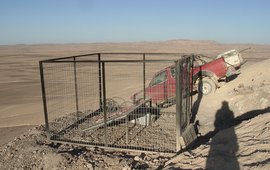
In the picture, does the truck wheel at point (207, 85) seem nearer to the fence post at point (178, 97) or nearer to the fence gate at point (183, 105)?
the fence gate at point (183, 105)

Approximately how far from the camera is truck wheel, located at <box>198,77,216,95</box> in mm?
13656

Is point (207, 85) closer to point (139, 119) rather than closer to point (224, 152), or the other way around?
point (139, 119)

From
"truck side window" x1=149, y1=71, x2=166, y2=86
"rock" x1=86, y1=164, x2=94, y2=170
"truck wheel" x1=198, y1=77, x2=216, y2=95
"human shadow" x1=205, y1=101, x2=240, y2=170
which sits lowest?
"rock" x1=86, y1=164, x2=94, y2=170

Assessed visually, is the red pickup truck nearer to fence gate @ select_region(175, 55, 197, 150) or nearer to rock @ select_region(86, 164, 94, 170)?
fence gate @ select_region(175, 55, 197, 150)

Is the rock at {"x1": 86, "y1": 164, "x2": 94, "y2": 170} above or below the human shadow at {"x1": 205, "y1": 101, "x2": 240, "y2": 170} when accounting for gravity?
below

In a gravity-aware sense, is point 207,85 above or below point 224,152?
above

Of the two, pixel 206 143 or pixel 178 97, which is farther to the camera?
pixel 206 143

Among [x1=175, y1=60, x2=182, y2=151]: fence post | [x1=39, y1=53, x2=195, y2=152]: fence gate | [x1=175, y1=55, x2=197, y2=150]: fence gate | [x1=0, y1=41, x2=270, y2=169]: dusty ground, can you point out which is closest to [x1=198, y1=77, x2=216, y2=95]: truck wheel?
[x1=0, y1=41, x2=270, y2=169]: dusty ground

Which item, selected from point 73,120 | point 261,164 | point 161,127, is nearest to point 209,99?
point 161,127

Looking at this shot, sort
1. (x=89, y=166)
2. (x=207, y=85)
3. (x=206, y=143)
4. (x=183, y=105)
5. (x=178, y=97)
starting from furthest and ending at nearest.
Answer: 1. (x=207, y=85)
2. (x=183, y=105)
3. (x=206, y=143)
4. (x=178, y=97)
5. (x=89, y=166)

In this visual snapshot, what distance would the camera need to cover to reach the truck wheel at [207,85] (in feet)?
44.8

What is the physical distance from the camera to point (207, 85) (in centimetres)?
1370

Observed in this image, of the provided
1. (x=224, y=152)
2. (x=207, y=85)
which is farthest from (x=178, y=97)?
(x=207, y=85)

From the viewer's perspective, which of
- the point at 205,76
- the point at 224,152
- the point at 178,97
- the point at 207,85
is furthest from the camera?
the point at 205,76
